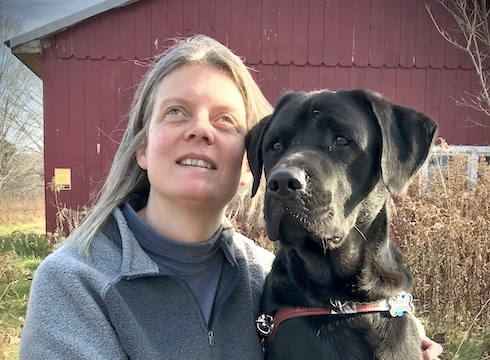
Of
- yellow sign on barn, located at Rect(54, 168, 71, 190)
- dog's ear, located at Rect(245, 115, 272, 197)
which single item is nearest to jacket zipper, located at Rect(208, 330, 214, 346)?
dog's ear, located at Rect(245, 115, 272, 197)

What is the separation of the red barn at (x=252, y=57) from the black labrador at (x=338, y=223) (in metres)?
5.98

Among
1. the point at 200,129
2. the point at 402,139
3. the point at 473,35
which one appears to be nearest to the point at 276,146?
the point at 200,129

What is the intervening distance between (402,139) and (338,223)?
479 millimetres

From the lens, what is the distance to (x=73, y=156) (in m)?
7.90

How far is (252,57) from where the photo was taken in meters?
8.00

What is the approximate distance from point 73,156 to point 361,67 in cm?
473

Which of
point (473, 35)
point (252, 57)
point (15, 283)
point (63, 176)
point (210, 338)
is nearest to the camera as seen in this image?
point (210, 338)

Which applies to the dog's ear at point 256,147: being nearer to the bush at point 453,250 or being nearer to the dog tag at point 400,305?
the dog tag at point 400,305

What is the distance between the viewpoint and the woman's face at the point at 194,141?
196 cm

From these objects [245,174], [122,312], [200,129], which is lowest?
[122,312]

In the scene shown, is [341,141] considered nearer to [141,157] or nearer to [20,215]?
Result: [141,157]

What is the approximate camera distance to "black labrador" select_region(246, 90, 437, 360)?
184 cm

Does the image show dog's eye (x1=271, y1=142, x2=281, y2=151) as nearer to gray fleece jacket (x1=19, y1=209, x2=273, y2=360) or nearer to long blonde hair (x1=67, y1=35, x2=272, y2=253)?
long blonde hair (x1=67, y1=35, x2=272, y2=253)

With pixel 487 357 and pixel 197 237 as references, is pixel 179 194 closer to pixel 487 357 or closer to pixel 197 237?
pixel 197 237
